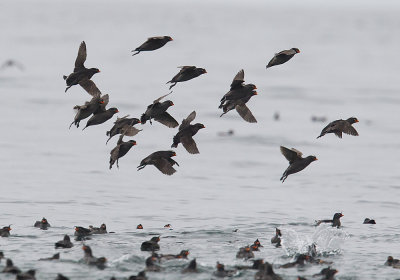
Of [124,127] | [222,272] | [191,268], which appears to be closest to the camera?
[222,272]

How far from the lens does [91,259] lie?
18.5 metres

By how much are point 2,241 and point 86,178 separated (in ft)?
34.7

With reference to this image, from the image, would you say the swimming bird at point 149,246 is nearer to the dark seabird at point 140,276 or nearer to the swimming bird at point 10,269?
the dark seabird at point 140,276

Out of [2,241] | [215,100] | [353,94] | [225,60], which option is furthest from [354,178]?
[225,60]

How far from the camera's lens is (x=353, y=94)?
62.9 metres

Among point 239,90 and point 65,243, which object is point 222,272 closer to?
point 65,243

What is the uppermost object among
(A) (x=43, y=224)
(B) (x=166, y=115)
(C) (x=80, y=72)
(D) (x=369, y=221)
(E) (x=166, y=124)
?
(C) (x=80, y=72)

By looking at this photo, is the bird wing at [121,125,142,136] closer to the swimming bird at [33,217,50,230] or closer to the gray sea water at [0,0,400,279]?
the gray sea water at [0,0,400,279]

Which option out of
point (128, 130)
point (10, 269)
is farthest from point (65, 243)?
point (128, 130)

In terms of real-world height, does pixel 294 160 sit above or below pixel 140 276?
above

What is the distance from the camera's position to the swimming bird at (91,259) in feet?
60.1

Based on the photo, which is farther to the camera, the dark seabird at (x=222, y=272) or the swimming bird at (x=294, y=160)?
the swimming bird at (x=294, y=160)

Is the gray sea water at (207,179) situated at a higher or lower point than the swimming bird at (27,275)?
higher

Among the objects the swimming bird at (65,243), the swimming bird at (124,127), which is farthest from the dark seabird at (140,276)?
the swimming bird at (124,127)
